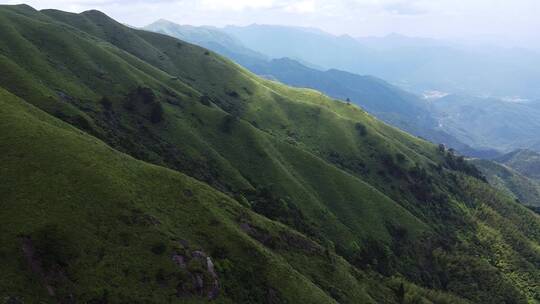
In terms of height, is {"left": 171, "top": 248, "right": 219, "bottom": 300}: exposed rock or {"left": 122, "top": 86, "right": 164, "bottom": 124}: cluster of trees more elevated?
{"left": 122, "top": 86, "right": 164, "bottom": 124}: cluster of trees

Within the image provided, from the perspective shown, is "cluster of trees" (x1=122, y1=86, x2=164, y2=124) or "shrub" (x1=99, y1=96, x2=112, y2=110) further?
"cluster of trees" (x1=122, y1=86, x2=164, y2=124)

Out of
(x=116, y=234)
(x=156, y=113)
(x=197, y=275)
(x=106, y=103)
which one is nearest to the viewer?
(x=116, y=234)

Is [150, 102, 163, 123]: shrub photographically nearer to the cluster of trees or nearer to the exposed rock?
the cluster of trees

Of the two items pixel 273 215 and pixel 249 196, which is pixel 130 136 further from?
pixel 273 215

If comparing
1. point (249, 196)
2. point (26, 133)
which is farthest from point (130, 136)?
point (26, 133)

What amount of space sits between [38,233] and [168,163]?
279 ft

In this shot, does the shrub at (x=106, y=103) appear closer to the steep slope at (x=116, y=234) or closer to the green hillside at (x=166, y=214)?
the green hillside at (x=166, y=214)

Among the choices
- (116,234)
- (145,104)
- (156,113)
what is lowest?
(116,234)

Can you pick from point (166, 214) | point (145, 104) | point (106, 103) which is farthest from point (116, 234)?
point (145, 104)

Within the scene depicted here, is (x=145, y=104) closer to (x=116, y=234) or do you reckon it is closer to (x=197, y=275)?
(x=116, y=234)

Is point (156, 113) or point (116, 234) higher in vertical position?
point (156, 113)

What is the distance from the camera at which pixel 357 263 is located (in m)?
147

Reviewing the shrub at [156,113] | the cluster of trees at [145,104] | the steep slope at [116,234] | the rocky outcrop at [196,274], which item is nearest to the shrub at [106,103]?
the cluster of trees at [145,104]

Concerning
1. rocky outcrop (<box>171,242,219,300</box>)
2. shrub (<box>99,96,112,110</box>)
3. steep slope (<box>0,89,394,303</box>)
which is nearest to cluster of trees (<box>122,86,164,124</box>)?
shrub (<box>99,96,112,110</box>)
